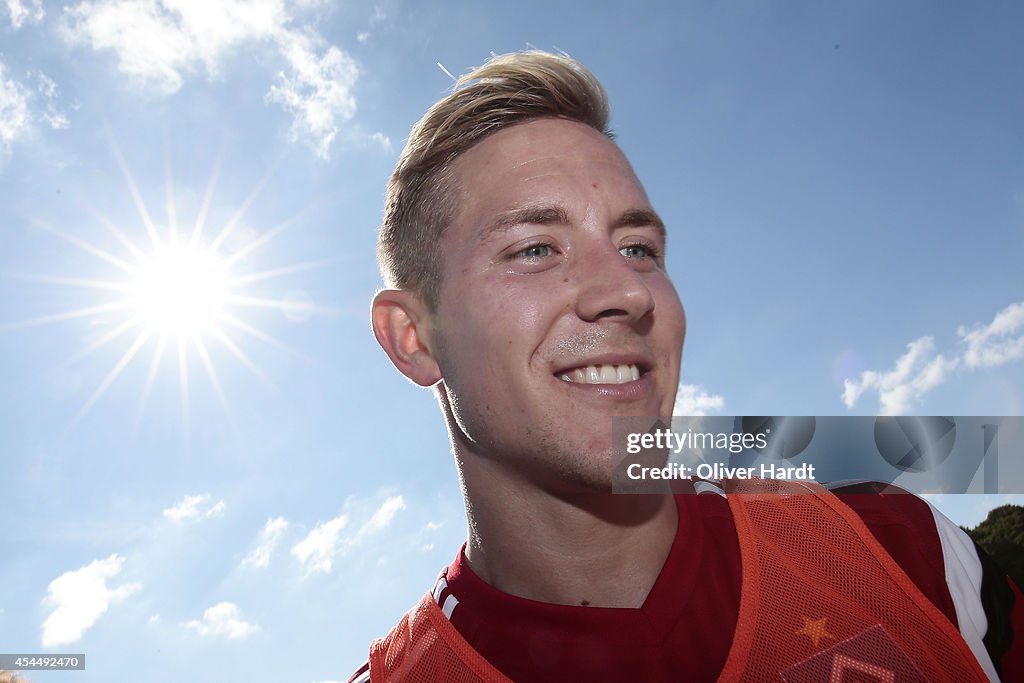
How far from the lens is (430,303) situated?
123 inches

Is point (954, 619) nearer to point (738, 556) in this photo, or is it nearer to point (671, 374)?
point (738, 556)

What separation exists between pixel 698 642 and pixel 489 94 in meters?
2.88

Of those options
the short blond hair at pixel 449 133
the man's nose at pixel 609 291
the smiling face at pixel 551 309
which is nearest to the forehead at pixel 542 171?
the smiling face at pixel 551 309

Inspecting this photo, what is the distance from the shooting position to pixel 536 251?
113 inches

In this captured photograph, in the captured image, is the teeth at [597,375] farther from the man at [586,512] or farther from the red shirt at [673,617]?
the red shirt at [673,617]

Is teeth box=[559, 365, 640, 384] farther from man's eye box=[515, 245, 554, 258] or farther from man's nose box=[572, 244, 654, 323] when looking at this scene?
man's eye box=[515, 245, 554, 258]

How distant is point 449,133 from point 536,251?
1.00 metres

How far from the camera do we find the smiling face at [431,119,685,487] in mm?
2562

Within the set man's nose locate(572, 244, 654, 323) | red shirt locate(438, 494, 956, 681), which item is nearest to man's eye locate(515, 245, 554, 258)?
man's nose locate(572, 244, 654, 323)

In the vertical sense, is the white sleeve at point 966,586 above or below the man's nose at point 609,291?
below

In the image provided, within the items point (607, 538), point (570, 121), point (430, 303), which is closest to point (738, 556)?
point (607, 538)

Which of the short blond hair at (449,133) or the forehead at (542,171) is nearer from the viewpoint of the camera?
the forehead at (542,171)

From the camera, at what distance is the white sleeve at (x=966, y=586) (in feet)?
7.60

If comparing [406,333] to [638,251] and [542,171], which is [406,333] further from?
[638,251]
